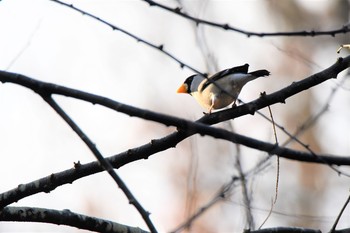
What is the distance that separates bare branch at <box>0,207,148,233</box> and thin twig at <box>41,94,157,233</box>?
39.6 inches

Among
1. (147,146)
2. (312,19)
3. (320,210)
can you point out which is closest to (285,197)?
(320,210)

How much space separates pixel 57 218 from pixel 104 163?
3.66ft

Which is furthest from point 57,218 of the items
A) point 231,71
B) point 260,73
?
point 231,71

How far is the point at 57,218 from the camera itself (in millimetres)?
3291

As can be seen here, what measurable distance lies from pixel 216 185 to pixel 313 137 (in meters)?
3.02

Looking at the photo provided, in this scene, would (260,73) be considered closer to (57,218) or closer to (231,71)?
(231,71)

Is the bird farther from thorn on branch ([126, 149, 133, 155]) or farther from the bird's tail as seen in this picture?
thorn on branch ([126, 149, 133, 155])

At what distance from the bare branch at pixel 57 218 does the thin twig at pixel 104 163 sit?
3.30 ft

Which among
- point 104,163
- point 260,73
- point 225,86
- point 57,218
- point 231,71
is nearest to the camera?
point 104,163

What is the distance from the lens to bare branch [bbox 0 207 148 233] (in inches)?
130

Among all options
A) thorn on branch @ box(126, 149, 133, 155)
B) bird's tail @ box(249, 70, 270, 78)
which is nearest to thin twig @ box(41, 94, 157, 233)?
thorn on branch @ box(126, 149, 133, 155)

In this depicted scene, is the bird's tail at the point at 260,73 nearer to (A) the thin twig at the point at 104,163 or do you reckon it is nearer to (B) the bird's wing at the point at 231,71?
(B) the bird's wing at the point at 231,71

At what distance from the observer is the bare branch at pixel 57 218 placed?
329cm

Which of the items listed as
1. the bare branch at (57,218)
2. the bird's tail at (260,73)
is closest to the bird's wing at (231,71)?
the bird's tail at (260,73)
